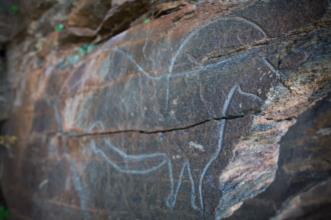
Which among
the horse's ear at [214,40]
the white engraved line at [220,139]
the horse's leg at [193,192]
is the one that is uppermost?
the horse's ear at [214,40]

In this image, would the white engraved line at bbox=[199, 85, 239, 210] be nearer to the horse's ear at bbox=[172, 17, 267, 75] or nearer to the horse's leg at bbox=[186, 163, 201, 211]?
the horse's leg at bbox=[186, 163, 201, 211]

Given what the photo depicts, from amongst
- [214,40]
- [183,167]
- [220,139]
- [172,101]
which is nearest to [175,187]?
[183,167]

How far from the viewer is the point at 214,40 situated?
73.4 inches

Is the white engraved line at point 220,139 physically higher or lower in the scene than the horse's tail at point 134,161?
higher

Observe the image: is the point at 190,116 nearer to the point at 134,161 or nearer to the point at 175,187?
the point at 175,187

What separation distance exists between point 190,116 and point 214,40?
17.5 inches

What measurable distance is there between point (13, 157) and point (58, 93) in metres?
1.02

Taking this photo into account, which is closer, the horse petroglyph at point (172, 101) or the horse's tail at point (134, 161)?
the horse petroglyph at point (172, 101)

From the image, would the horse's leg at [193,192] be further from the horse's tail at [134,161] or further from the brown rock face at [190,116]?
the horse's tail at [134,161]

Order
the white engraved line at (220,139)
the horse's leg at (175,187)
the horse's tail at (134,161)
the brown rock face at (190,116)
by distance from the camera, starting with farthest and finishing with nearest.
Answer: the horse's tail at (134,161)
the horse's leg at (175,187)
the white engraved line at (220,139)
the brown rock face at (190,116)

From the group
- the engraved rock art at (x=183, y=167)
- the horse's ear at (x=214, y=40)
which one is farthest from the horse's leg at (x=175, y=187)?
the horse's ear at (x=214, y=40)

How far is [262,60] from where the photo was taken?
64.8 inches

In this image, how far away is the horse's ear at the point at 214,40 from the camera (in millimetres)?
1739

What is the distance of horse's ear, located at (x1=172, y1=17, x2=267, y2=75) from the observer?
1.74 metres
